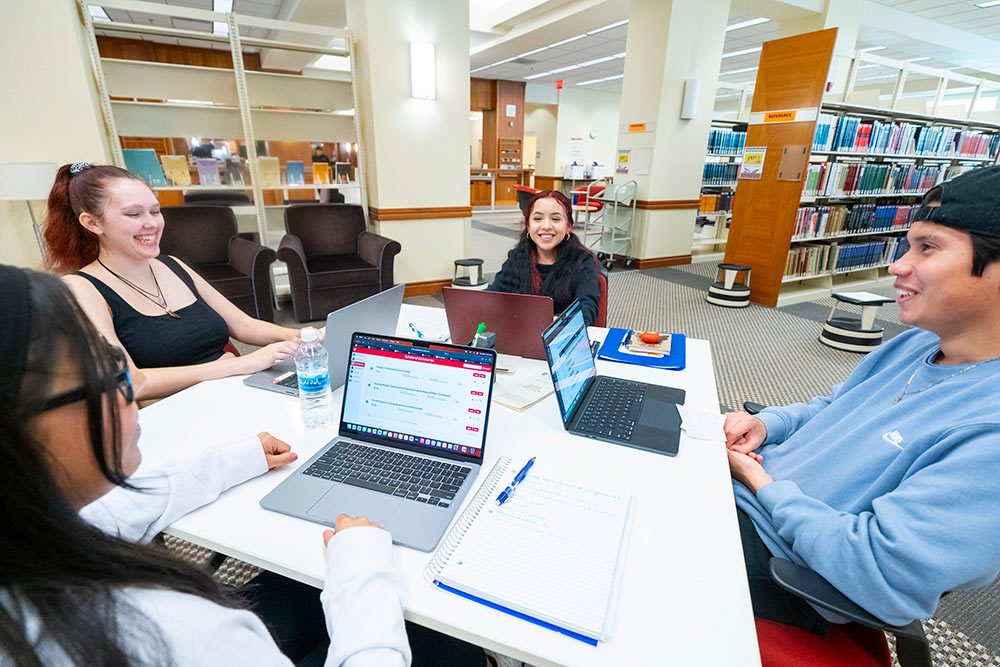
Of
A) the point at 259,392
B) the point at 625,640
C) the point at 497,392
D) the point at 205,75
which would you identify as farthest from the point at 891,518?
the point at 205,75

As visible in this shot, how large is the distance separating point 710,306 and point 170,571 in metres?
4.70

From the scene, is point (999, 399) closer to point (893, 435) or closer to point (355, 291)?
point (893, 435)

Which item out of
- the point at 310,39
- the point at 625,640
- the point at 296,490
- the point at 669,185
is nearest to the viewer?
the point at 625,640

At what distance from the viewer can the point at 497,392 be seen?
4.33ft

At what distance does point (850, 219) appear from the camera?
15.6 feet

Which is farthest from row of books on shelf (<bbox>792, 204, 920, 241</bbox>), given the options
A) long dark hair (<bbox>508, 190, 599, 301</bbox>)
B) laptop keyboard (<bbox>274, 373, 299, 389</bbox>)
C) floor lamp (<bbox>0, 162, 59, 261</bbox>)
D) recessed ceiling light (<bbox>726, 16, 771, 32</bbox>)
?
floor lamp (<bbox>0, 162, 59, 261</bbox>)

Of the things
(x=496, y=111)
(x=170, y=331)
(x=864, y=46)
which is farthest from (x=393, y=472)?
(x=496, y=111)

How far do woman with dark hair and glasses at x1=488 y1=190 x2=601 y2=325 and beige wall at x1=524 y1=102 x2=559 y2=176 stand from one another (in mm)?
11317

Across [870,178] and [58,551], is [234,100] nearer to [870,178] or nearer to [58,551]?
[58,551]

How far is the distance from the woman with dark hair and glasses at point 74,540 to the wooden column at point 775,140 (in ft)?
15.7

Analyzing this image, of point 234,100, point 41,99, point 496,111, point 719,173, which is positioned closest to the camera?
point 41,99

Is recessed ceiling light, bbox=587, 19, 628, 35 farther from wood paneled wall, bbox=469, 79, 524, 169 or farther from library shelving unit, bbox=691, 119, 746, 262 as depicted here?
wood paneled wall, bbox=469, 79, 524, 169

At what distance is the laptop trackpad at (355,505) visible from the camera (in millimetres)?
848

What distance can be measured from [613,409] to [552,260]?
1153mm
